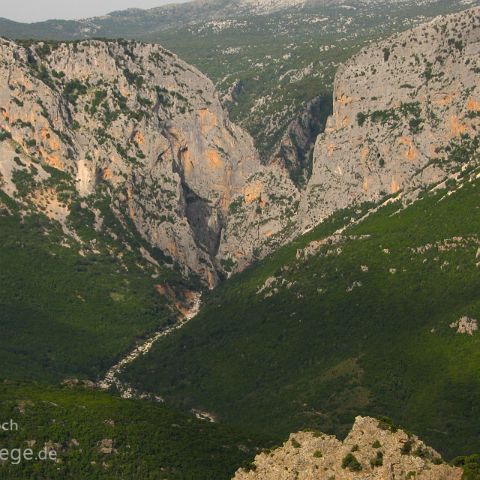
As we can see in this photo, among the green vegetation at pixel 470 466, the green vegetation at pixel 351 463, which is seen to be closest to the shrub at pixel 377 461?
the green vegetation at pixel 351 463

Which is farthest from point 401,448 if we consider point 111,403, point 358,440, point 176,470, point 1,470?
point 111,403

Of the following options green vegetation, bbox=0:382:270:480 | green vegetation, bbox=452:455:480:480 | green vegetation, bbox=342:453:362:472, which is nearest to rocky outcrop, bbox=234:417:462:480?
green vegetation, bbox=342:453:362:472

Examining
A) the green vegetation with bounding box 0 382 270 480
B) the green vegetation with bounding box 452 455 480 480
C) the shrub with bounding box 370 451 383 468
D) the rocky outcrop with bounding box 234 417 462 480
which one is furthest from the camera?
the green vegetation with bounding box 0 382 270 480

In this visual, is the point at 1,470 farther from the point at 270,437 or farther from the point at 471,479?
the point at 471,479

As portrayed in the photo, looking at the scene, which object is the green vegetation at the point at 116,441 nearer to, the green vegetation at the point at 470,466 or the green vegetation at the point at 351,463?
the green vegetation at the point at 351,463

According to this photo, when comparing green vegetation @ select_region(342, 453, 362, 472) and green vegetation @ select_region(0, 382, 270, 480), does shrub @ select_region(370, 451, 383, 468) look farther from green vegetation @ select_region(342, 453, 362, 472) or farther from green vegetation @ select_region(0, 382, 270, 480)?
green vegetation @ select_region(0, 382, 270, 480)
